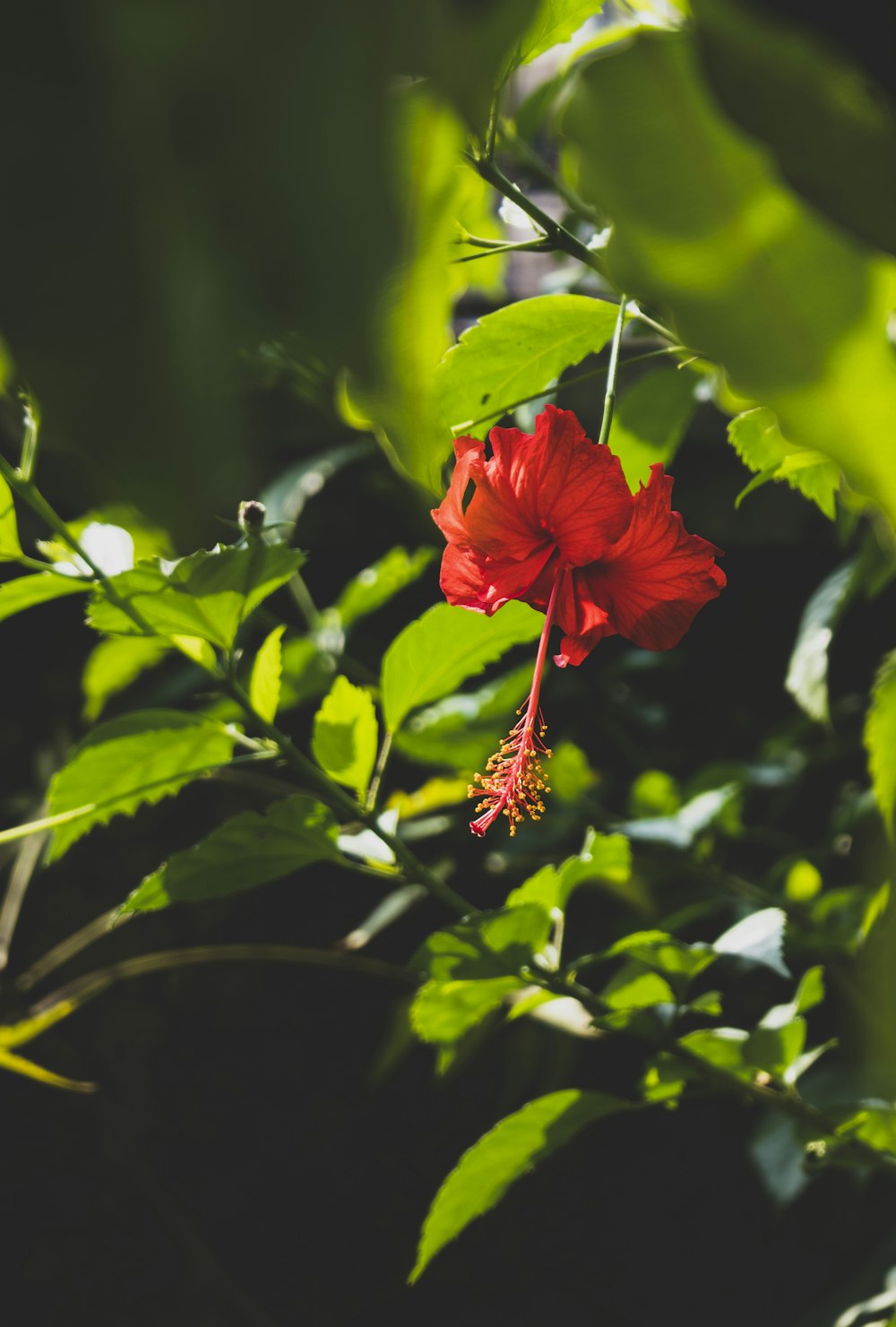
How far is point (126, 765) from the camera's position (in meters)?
0.70

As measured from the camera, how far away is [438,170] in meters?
0.17

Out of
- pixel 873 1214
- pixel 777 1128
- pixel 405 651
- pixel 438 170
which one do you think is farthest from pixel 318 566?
pixel 438 170

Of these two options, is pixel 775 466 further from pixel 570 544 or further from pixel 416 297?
pixel 416 297

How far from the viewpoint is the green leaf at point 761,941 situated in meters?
0.66

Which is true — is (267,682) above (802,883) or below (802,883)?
above

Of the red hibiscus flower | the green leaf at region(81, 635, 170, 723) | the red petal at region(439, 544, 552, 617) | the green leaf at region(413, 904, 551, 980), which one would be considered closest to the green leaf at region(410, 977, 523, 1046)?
the green leaf at region(413, 904, 551, 980)

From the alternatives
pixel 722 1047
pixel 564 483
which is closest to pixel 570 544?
pixel 564 483

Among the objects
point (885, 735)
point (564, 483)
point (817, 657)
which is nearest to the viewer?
point (885, 735)

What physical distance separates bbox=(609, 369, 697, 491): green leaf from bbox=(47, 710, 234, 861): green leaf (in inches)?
12.7

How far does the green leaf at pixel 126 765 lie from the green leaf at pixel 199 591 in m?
0.06

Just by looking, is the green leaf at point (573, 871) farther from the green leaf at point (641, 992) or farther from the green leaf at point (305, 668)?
the green leaf at point (305, 668)

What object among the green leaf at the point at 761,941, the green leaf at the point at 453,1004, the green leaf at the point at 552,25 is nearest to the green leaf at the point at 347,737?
the green leaf at the point at 453,1004

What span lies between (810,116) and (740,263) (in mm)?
24

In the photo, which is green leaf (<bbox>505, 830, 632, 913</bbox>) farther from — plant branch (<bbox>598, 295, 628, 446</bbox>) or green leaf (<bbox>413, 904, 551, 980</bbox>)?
plant branch (<bbox>598, 295, 628, 446</bbox>)
